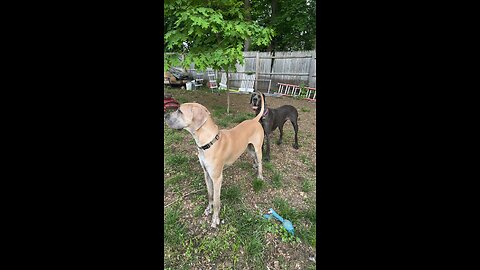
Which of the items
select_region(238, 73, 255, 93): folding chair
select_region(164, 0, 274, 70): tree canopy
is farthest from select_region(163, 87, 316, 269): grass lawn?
select_region(238, 73, 255, 93): folding chair

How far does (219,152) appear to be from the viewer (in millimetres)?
2684

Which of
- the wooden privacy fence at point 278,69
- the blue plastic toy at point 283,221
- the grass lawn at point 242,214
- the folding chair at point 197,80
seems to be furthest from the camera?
the folding chair at point 197,80

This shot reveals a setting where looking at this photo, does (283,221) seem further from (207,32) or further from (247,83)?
(247,83)

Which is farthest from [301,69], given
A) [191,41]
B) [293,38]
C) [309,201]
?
[309,201]

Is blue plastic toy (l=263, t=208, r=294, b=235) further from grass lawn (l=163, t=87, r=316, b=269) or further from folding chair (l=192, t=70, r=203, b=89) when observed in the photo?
folding chair (l=192, t=70, r=203, b=89)

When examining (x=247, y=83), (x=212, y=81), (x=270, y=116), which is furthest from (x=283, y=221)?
(x=212, y=81)

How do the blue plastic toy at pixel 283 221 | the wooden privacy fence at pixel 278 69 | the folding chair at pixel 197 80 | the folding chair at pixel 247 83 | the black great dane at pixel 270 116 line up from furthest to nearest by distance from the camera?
the folding chair at pixel 197 80, the folding chair at pixel 247 83, the wooden privacy fence at pixel 278 69, the black great dane at pixel 270 116, the blue plastic toy at pixel 283 221

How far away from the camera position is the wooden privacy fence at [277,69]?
12664 mm

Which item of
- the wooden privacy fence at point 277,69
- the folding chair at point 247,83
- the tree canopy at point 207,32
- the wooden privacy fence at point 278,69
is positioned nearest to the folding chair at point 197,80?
the wooden privacy fence at point 277,69

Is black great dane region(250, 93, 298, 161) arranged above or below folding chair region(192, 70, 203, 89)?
below

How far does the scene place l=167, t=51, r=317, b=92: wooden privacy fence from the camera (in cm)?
1266

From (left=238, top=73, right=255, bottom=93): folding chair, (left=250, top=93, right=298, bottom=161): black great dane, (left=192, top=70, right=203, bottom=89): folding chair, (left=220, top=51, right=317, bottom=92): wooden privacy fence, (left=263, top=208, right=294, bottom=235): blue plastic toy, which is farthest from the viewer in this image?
(left=192, top=70, right=203, bottom=89): folding chair

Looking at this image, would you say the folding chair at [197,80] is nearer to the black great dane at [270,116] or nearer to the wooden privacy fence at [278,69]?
the wooden privacy fence at [278,69]
